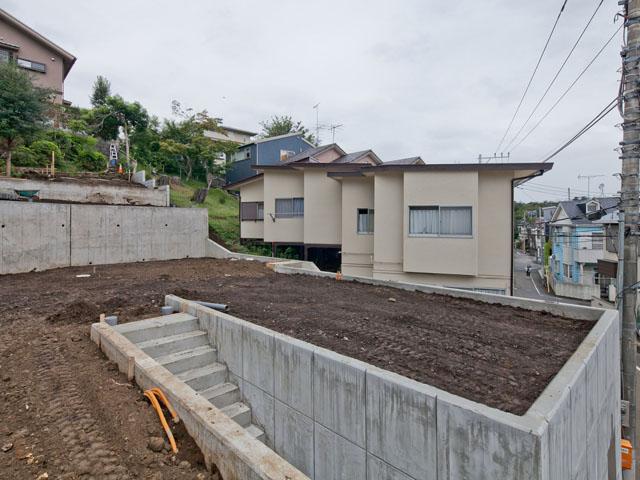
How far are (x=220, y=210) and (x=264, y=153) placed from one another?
182 inches

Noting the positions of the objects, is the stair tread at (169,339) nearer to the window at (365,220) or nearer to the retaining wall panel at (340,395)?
the retaining wall panel at (340,395)

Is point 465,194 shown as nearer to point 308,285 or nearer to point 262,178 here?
point 308,285

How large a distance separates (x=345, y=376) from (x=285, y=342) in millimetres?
901

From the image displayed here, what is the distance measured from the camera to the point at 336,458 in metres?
3.01

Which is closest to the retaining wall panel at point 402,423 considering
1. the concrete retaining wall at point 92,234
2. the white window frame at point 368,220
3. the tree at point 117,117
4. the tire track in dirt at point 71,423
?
the tire track in dirt at point 71,423

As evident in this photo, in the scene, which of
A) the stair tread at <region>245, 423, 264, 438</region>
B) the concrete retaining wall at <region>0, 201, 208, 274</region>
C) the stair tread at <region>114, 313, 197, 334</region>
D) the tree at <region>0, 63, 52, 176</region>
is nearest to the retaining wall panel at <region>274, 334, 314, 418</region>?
the stair tread at <region>245, 423, 264, 438</region>

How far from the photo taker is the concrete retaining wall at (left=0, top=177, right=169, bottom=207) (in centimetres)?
1123

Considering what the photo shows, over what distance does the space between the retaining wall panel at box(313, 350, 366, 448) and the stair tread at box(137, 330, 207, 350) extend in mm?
2342

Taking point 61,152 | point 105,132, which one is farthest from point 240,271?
point 105,132

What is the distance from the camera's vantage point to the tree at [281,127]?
3039cm

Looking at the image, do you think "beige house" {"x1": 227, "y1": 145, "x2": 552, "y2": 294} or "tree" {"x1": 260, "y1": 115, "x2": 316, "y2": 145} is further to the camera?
"tree" {"x1": 260, "y1": 115, "x2": 316, "y2": 145}

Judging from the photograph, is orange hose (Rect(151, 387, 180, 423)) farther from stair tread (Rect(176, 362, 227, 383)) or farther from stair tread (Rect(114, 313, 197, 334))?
stair tread (Rect(114, 313, 197, 334))

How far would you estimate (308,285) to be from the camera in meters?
7.84

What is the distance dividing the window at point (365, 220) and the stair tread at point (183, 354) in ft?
26.5
